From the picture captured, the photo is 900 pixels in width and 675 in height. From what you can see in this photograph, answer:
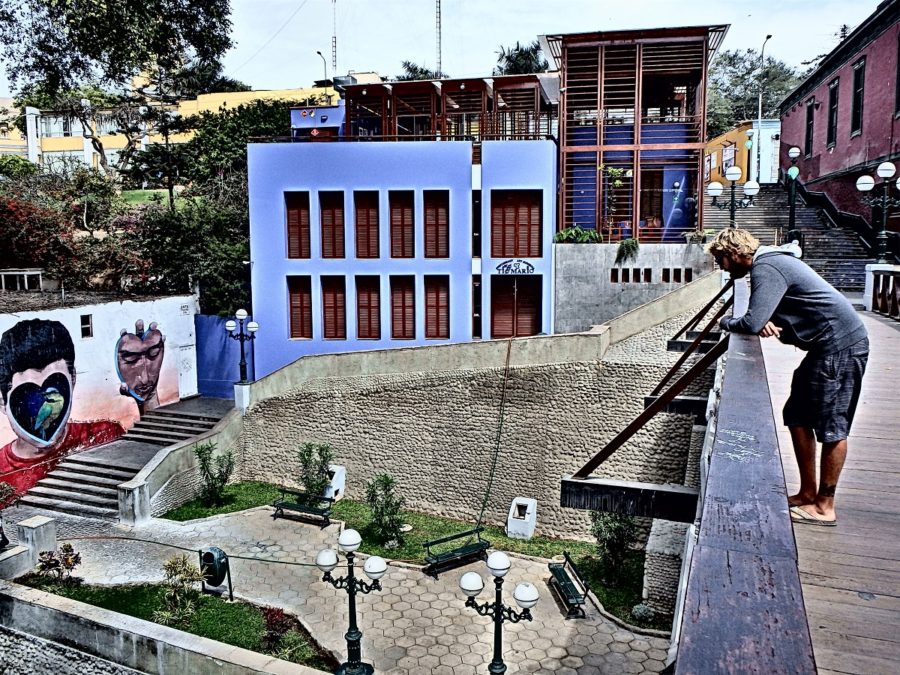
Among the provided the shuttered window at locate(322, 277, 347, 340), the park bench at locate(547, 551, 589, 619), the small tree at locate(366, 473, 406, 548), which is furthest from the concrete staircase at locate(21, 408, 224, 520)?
the park bench at locate(547, 551, 589, 619)

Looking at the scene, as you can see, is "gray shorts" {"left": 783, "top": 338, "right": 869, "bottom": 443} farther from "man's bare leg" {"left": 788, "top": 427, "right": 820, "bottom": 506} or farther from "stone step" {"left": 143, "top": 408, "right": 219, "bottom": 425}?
"stone step" {"left": 143, "top": 408, "right": 219, "bottom": 425}

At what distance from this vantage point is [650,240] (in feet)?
73.4

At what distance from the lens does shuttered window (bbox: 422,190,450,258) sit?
20.5 metres

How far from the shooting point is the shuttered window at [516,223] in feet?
66.6

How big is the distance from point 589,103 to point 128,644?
64.1ft

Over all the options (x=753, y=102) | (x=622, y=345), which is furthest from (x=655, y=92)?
(x=753, y=102)

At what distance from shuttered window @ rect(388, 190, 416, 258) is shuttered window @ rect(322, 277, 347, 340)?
6.77ft

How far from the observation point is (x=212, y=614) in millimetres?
11406

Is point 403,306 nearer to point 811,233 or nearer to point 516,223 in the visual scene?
point 516,223

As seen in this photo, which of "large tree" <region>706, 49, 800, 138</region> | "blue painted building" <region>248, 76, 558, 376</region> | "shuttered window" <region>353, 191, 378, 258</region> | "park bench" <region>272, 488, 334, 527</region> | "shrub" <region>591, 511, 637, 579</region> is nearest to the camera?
"shrub" <region>591, 511, 637, 579</region>

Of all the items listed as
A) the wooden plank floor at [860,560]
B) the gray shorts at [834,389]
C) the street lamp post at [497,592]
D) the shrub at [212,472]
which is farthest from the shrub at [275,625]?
the gray shorts at [834,389]

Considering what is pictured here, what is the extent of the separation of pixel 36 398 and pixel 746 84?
50541mm

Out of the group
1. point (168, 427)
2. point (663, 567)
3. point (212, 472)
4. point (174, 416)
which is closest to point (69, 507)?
point (212, 472)

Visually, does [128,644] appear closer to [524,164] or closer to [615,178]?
[524,164]
